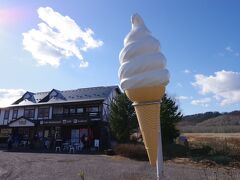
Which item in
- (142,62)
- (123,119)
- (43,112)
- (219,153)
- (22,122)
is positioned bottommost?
(219,153)

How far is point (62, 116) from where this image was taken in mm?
37500

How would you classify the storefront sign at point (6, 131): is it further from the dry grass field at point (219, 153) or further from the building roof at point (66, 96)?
the dry grass field at point (219, 153)

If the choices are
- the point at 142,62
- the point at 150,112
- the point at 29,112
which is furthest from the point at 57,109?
the point at 142,62

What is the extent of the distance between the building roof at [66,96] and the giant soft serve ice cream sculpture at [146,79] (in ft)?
99.4

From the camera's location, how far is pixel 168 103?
2789 cm

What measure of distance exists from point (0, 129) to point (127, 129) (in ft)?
73.5

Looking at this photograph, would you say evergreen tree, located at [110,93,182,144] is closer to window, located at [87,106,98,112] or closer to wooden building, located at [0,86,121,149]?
wooden building, located at [0,86,121,149]

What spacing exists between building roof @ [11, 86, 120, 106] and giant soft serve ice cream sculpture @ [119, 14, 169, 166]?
30.3 meters

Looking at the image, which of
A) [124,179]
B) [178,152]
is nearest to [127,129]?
[178,152]

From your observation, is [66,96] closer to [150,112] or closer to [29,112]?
[29,112]

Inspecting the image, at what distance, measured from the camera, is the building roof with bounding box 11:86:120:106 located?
123 feet

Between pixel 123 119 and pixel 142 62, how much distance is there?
79.8 feet

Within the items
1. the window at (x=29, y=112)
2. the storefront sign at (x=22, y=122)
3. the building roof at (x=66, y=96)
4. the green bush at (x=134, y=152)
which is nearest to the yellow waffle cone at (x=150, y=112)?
the green bush at (x=134, y=152)

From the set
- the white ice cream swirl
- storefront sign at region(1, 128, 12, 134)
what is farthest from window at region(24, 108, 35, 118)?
the white ice cream swirl
